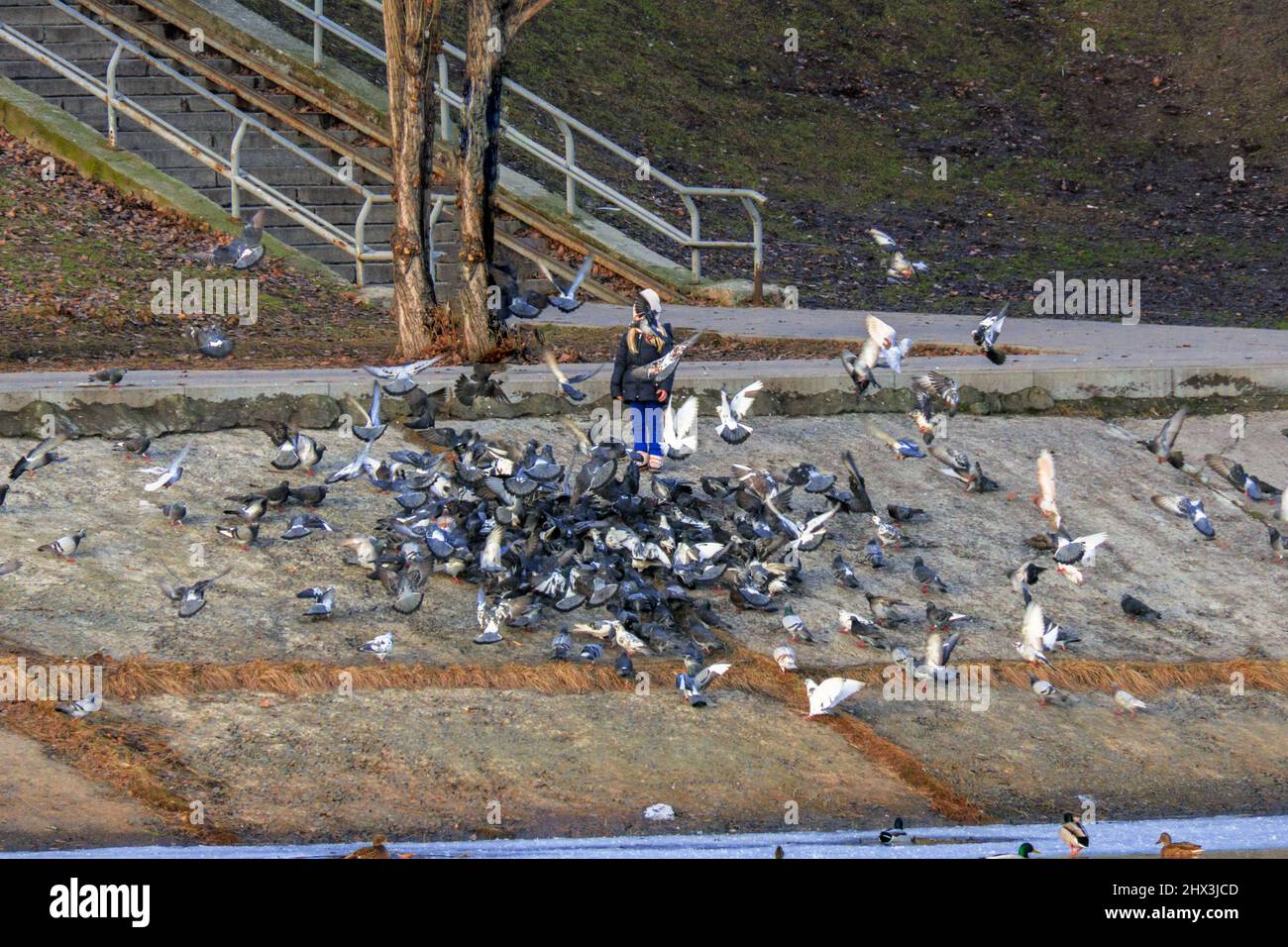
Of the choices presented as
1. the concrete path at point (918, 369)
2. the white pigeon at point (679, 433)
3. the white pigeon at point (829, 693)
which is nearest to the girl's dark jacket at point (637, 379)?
the white pigeon at point (679, 433)

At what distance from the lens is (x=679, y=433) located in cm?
1232

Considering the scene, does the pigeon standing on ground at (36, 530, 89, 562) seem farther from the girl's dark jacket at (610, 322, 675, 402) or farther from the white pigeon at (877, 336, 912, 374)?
the white pigeon at (877, 336, 912, 374)

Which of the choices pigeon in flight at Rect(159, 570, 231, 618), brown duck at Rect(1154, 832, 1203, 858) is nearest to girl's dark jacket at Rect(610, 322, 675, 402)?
pigeon in flight at Rect(159, 570, 231, 618)

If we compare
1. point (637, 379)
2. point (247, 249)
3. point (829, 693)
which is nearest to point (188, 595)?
point (637, 379)

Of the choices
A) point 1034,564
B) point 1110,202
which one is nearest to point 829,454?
point 1034,564

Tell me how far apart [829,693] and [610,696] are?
1277mm

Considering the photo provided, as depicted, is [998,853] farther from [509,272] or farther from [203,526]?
[509,272]

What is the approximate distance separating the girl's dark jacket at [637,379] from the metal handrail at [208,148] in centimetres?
600

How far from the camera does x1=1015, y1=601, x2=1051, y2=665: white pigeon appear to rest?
34.4 feet

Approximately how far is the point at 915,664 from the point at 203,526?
474cm

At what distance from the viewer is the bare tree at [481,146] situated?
47.0 ft

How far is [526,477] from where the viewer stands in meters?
11.3

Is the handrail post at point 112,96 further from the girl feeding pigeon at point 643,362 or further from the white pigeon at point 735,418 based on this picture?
the white pigeon at point 735,418

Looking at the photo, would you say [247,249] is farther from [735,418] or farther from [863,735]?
[863,735]
